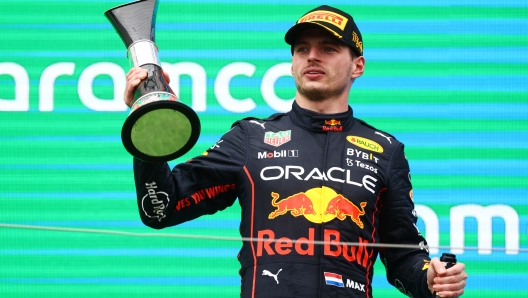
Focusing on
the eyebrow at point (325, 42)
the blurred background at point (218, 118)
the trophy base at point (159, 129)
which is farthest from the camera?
the blurred background at point (218, 118)

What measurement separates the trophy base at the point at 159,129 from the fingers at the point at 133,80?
0.16 ft

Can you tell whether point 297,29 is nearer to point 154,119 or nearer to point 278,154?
point 278,154

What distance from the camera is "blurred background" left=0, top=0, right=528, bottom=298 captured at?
2.79 meters

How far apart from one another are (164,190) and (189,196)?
3.9 inches

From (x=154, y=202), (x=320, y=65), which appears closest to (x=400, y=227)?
(x=320, y=65)

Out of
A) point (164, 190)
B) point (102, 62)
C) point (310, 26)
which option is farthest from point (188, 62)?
point (164, 190)

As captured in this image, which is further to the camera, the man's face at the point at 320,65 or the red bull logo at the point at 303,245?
the man's face at the point at 320,65

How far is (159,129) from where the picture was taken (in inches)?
75.0

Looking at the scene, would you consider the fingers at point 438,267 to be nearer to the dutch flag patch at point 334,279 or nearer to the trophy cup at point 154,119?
the dutch flag patch at point 334,279

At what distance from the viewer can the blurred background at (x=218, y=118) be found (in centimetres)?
279

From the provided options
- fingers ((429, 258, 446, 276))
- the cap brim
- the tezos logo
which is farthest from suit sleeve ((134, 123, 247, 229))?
fingers ((429, 258, 446, 276))

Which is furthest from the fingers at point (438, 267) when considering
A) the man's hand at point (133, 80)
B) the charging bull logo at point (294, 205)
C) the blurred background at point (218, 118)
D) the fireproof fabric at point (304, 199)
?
the blurred background at point (218, 118)

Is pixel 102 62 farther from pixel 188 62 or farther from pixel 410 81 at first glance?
pixel 410 81

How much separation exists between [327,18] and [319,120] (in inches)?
9.5
